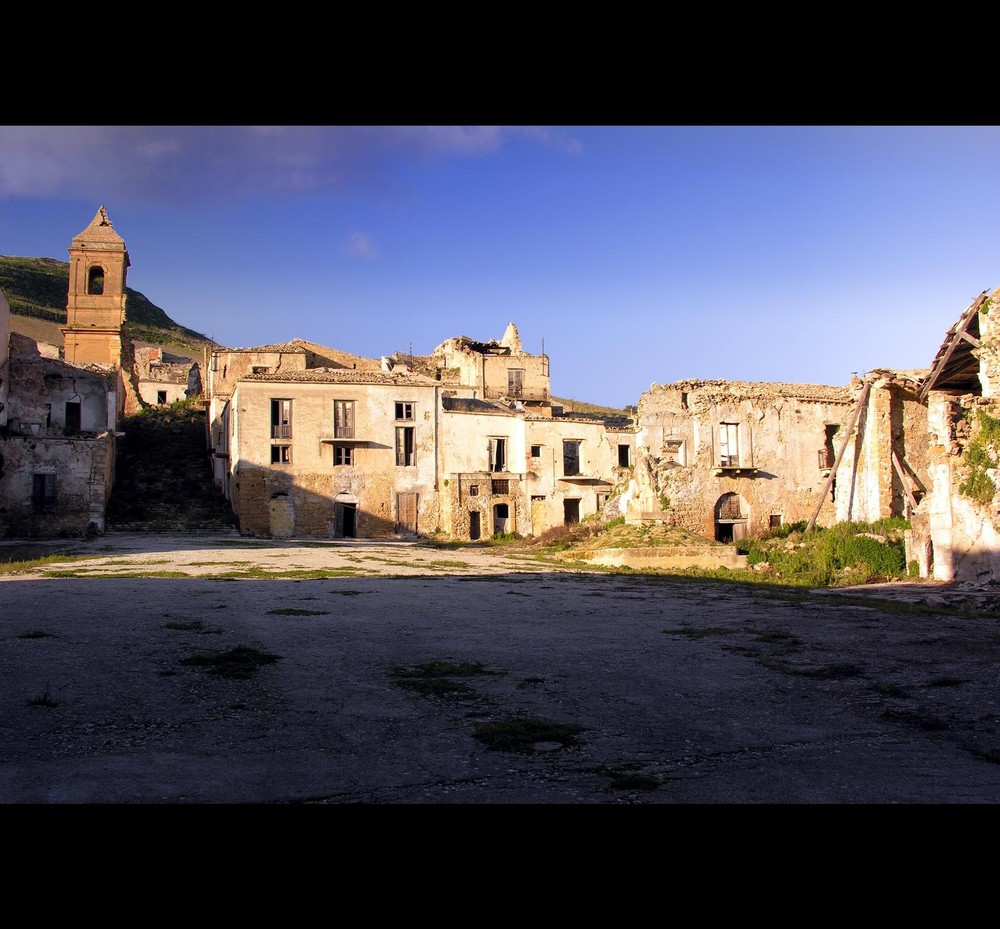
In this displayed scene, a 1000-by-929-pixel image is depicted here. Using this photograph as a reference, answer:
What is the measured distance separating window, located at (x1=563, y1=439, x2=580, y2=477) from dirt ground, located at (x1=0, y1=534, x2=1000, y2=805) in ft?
91.4

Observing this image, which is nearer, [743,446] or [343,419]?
[743,446]

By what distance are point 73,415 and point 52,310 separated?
58544 mm

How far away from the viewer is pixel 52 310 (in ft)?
285

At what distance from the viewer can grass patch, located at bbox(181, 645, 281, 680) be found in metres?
7.79

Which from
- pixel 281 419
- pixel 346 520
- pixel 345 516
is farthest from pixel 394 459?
pixel 281 419

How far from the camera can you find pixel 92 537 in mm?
30234

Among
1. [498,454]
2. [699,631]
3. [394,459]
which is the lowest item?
[699,631]

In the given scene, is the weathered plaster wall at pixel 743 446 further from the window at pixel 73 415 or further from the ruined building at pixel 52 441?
the window at pixel 73 415

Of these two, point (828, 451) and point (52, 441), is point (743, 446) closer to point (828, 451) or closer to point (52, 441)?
point (828, 451)

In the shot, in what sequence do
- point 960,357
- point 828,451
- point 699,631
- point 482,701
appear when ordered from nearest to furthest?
point 482,701, point 699,631, point 960,357, point 828,451

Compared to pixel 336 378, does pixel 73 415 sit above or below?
below

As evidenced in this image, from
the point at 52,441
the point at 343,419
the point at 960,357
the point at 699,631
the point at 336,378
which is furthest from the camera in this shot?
the point at 336,378

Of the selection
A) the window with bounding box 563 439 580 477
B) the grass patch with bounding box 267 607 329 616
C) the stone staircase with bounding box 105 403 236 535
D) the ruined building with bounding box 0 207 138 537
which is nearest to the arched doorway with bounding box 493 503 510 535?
the window with bounding box 563 439 580 477
